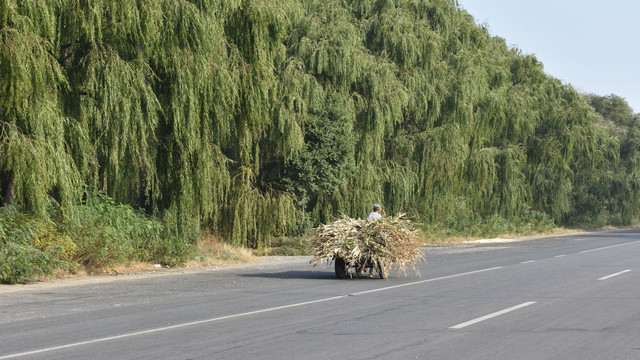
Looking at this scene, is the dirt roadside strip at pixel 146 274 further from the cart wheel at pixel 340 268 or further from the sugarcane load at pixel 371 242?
the sugarcane load at pixel 371 242

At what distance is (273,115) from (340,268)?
10881 mm

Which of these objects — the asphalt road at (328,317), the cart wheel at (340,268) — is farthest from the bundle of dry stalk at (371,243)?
the asphalt road at (328,317)

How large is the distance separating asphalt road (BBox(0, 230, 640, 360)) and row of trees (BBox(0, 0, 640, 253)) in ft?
11.1

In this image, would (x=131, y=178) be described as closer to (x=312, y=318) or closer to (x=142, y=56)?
(x=142, y=56)

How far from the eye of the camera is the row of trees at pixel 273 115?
55.6 feet

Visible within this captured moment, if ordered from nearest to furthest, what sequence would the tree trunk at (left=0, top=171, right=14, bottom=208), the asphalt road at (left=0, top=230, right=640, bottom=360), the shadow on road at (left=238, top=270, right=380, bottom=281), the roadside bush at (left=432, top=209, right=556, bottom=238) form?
the asphalt road at (left=0, top=230, right=640, bottom=360) → the tree trunk at (left=0, top=171, right=14, bottom=208) → the shadow on road at (left=238, top=270, right=380, bottom=281) → the roadside bush at (left=432, top=209, right=556, bottom=238)

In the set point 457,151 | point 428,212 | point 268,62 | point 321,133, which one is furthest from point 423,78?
point 268,62

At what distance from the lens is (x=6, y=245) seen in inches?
627

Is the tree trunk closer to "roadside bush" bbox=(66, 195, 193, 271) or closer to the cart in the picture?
"roadside bush" bbox=(66, 195, 193, 271)

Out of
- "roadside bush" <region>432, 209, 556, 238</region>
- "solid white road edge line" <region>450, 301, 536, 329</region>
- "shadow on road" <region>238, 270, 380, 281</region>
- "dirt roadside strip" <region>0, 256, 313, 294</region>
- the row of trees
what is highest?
the row of trees

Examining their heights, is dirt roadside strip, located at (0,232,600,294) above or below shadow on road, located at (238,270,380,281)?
above

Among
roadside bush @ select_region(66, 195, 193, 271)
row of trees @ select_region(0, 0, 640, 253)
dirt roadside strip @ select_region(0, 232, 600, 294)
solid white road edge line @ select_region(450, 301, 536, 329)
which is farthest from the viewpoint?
roadside bush @ select_region(66, 195, 193, 271)

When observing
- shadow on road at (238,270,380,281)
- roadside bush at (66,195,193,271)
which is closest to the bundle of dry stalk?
shadow on road at (238,270,380,281)

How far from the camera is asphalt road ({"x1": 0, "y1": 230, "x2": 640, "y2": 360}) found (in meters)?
8.09
